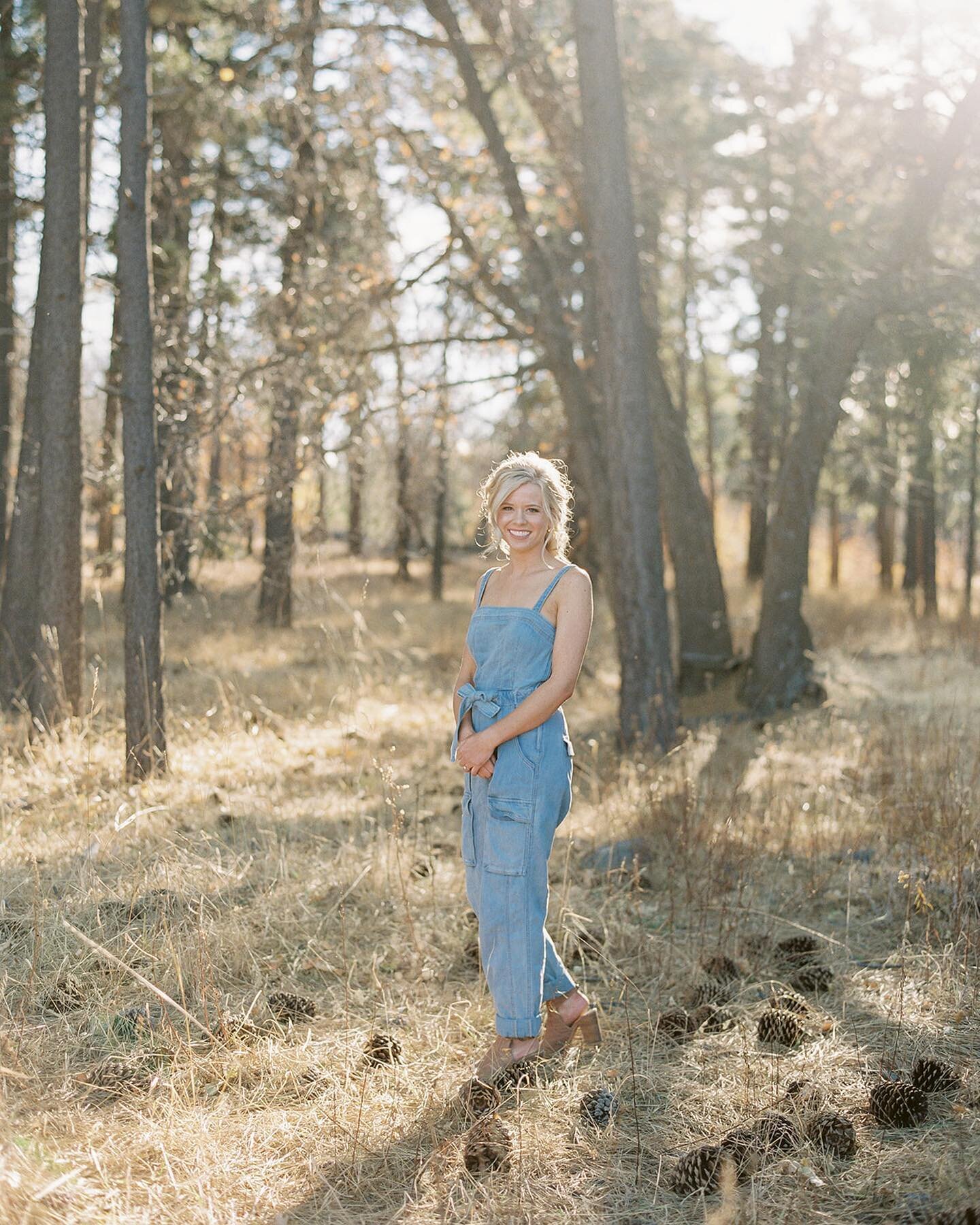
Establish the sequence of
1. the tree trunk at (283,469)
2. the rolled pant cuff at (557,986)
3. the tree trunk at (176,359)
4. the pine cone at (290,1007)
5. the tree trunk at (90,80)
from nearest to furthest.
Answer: the rolled pant cuff at (557,986) → the pine cone at (290,1007) → the tree trunk at (176,359) → the tree trunk at (90,80) → the tree trunk at (283,469)

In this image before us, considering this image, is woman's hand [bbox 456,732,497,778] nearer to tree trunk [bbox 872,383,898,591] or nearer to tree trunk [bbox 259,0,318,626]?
tree trunk [bbox 259,0,318,626]

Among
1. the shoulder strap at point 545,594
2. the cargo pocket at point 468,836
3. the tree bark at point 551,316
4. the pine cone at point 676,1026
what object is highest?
the tree bark at point 551,316

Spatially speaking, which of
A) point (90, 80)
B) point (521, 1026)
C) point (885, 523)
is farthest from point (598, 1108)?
point (885, 523)

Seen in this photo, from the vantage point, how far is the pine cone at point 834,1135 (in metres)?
2.98

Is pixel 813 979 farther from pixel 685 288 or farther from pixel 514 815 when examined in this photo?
pixel 685 288

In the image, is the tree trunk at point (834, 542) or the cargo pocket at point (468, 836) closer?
the cargo pocket at point (468, 836)

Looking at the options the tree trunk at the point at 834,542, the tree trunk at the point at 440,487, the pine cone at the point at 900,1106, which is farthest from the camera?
the tree trunk at the point at 834,542

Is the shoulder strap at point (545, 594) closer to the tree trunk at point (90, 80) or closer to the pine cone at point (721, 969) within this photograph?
the pine cone at point (721, 969)

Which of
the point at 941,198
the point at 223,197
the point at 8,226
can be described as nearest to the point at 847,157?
the point at 941,198

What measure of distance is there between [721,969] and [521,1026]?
→ 1268 mm

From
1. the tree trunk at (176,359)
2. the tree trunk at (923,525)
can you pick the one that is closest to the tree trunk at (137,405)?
the tree trunk at (176,359)

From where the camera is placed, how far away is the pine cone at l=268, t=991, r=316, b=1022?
383 centimetres

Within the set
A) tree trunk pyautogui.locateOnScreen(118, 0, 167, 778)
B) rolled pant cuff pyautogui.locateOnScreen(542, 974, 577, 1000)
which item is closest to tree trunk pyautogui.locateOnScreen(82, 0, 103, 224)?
tree trunk pyautogui.locateOnScreen(118, 0, 167, 778)

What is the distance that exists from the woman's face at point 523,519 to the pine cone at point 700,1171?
1778 mm
